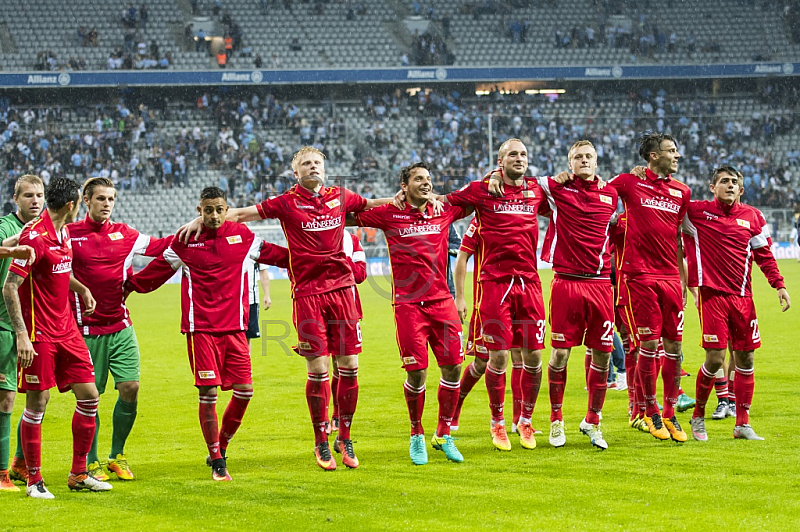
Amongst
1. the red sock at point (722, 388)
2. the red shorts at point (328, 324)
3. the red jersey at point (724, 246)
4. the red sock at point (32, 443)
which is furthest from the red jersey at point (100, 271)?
the red sock at point (722, 388)

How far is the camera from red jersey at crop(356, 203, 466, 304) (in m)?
7.14

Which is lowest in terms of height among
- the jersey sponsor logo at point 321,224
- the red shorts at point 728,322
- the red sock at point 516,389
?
the red sock at point 516,389

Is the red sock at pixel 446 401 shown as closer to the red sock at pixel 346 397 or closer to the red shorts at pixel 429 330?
the red shorts at pixel 429 330

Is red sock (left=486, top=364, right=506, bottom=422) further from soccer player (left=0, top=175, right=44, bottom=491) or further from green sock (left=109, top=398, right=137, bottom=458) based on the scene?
soccer player (left=0, top=175, right=44, bottom=491)

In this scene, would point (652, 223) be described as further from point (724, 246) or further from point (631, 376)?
point (631, 376)

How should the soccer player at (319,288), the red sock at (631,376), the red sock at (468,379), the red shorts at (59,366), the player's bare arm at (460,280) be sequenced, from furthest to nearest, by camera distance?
the red sock at (631,376), the red sock at (468,379), the player's bare arm at (460,280), the soccer player at (319,288), the red shorts at (59,366)

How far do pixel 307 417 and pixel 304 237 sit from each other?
3005 mm

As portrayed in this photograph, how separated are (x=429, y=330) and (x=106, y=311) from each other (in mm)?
2480

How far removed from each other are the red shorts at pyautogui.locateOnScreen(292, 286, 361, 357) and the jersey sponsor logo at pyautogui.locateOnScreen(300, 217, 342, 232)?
50cm

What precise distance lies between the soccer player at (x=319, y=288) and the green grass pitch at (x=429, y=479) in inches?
20.2

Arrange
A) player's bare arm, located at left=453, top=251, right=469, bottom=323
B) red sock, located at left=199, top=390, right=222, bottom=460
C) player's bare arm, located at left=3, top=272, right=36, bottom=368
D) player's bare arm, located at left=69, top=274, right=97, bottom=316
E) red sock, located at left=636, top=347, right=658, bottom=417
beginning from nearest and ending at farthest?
player's bare arm, located at left=3, top=272, right=36, bottom=368 → player's bare arm, located at left=69, top=274, right=97, bottom=316 → red sock, located at left=199, top=390, right=222, bottom=460 → player's bare arm, located at left=453, top=251, right=469, bottom=323 → red sock, located at left=636, top=347, right=658, bottom=417

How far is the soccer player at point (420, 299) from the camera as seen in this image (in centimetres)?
709

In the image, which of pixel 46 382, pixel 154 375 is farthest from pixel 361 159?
pixel 46 382

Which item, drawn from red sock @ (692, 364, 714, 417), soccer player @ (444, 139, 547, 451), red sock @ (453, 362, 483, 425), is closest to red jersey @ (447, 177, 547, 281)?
soccer player @ (444, 139, 547, 451)
